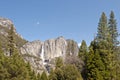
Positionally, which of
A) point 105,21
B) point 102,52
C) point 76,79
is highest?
point 105,21

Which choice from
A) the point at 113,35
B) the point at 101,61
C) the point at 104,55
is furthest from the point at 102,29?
the point at 101,61

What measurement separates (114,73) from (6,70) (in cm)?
2016

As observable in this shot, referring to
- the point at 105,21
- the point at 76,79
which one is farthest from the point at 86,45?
the point at 76,79

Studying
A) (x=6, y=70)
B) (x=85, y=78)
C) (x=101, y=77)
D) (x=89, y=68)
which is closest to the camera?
(x=6, y=70)

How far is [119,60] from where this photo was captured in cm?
6794

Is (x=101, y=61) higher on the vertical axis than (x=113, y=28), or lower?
lower

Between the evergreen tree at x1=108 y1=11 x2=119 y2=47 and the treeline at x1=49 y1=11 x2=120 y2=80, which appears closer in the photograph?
the treeline at x1=49 y1=11 x2=120 y2=80

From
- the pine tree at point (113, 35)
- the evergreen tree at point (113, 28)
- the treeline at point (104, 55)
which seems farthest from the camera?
the evergreen tree at point (113, 28)

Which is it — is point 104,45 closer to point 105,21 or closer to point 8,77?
point 105,21

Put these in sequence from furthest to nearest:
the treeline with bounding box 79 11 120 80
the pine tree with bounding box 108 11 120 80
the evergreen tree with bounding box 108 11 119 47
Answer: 1. the evergreen tree with bounding box 108 11 119 47
2. the pine tree with bounding box 108 11 120 80
3. the treeline with bounding box 79 11 120 80

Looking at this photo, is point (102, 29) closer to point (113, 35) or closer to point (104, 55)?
point (113, 35)

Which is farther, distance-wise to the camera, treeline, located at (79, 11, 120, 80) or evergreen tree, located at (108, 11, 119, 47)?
evergreen tree, located at (108, 11, 119, 47)

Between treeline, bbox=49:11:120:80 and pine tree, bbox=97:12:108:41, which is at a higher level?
pine tree, bbox=97:12:108:41

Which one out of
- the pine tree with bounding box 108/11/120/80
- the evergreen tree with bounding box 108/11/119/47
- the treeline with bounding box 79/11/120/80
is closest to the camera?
the treeline with bounding box 79/11/120/80
